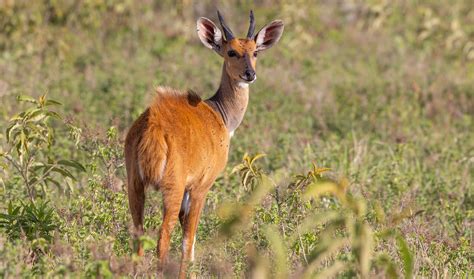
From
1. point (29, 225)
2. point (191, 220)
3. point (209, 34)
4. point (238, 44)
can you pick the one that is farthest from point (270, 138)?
point (29, 225)

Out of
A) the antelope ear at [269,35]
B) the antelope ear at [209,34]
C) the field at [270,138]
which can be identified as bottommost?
the field at [270,138]

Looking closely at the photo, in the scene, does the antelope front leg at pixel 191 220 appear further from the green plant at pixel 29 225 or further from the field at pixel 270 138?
the green plant at pixel 29 225

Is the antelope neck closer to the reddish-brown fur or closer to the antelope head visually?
the antelope head

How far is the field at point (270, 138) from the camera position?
617 centimetres

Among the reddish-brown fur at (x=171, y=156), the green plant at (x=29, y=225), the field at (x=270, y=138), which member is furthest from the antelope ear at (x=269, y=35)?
the green plant at (x=29, y=225)

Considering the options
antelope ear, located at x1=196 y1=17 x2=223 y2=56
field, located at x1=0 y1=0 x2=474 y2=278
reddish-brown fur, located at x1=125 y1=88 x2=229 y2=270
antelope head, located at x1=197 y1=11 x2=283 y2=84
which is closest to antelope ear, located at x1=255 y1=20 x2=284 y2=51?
antelope head, located at x1=197 y1=11 x2=283 y2=84

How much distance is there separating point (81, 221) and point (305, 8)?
10304 millimetres

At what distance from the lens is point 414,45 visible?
16875mm

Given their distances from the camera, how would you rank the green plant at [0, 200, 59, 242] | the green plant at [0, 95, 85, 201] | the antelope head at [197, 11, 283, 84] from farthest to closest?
1. the antelope head at [197, 11, 283, 84]
2. the green plant at [0, 95, 85, 201]
3. the green plant at [0, 200, 59, 242]

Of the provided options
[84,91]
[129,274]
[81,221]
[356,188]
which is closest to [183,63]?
[84,91]

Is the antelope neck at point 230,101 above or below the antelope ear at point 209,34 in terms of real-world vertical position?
below

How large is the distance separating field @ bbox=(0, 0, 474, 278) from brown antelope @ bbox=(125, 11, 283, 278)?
302 millimetres

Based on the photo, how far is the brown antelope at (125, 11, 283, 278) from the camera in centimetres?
637

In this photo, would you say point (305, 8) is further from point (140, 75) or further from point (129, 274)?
point (129, 274)
